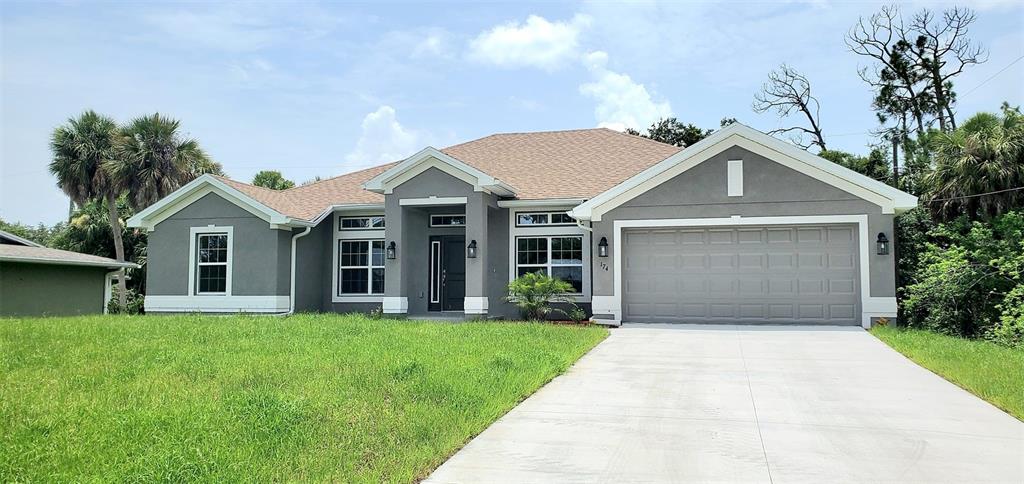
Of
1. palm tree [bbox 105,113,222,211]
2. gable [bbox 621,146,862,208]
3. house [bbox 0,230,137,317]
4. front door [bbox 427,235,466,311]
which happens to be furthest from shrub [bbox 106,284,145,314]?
gable [bbox 621,146,862,208]

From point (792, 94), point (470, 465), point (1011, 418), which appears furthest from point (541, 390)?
point (792, 94)

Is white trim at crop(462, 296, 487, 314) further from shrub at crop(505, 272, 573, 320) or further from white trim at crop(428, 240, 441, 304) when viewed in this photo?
white trim at crop(428, 240, 441, 304)

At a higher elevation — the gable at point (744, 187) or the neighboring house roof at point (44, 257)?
the gable at point (744, 187)

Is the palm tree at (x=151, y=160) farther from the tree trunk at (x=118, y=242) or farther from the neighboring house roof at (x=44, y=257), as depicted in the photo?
the neighboring house roof at (x=44, y=257)

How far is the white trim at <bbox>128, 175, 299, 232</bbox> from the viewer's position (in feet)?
56.2

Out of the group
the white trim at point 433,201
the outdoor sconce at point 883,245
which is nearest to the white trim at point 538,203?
the white trim at point 433,201

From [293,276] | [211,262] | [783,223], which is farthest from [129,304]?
[783,223]

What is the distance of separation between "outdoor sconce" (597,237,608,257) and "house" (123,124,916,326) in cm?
5

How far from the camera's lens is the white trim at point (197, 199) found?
1714cm

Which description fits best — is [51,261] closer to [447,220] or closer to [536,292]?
[447,220]

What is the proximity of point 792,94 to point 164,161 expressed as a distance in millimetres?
24766

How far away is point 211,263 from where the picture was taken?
17828 millimetres

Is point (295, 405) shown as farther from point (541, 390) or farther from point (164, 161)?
point (164, 161)

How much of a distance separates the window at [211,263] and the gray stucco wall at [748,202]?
30.9 ft
